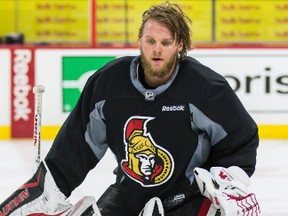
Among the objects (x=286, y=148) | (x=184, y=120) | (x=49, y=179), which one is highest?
(x=184, y=120)

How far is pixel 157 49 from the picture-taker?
251cm

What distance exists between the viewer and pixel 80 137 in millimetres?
2666

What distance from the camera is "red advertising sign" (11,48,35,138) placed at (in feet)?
20.8

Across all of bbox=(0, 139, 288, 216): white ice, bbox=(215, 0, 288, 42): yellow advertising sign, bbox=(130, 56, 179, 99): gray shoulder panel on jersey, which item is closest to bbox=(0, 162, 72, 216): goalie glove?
bbox=(130, 56, 179, 99): gray shoulder panel on jersey

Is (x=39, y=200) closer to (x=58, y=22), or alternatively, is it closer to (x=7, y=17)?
(x=58, y=22)

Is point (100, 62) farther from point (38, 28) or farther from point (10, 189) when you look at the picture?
point (10, 189)

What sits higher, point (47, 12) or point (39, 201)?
point (47, 12)

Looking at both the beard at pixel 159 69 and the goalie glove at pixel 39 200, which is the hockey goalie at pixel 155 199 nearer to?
the goalie glove at pixel 39 200

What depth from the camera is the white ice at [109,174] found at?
4.05 meters

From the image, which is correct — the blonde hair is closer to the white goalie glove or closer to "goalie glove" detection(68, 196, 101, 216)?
the white goalie glove

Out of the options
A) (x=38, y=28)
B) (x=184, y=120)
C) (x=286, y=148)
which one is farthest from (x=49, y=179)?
(x=38, y=28)

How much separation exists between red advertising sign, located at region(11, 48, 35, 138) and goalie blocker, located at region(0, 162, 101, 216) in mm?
3721

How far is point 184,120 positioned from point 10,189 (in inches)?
74.3

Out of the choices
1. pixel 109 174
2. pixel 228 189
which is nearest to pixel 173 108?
pixel 228 189
